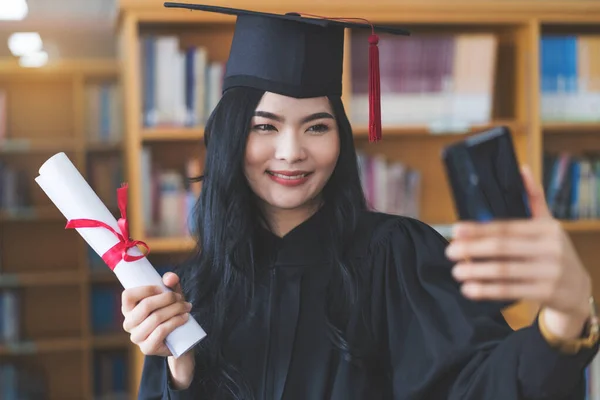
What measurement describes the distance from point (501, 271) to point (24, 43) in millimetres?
5251

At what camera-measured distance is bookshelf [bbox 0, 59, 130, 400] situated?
5.31m

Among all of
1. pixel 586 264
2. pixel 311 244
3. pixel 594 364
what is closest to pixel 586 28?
pixel 586 264

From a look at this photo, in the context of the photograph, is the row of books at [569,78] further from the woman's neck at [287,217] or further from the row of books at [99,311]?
the row of books at [99,311]

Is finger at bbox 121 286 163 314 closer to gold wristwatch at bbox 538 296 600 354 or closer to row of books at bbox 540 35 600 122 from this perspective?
gold wristwatch at bbox 538 296 600 354

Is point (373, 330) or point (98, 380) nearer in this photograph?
point (373, 330)

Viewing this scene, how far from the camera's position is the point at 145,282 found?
1264 mm

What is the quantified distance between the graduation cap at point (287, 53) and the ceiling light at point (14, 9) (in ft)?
14.6

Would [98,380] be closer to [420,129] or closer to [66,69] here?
[66,69]

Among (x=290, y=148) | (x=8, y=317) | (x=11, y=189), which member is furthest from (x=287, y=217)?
(x=8, y=317)

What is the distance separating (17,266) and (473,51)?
3325mm

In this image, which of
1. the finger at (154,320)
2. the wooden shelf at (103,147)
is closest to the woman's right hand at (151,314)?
the finger at (154,320)

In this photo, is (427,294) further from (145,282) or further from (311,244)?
(145,282)

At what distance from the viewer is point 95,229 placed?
1.27m

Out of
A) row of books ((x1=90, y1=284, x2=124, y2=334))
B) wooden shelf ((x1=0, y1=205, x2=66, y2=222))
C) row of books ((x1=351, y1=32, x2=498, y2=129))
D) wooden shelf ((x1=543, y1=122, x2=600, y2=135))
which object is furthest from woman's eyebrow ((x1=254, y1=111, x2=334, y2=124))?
row of books ((x1=90, y1=284, x2=124, y2=334))
